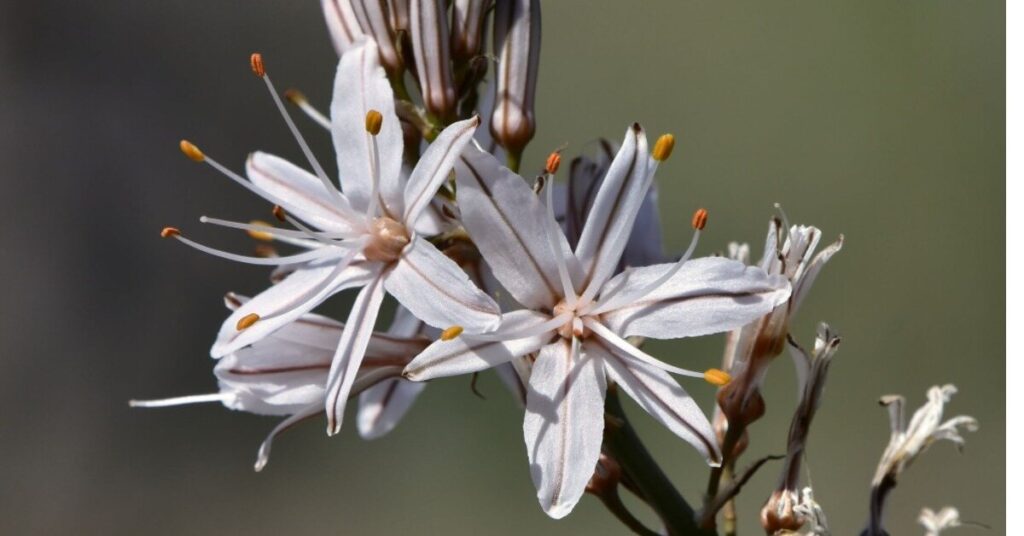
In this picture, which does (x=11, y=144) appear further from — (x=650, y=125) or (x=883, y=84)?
(x=883, y=84)

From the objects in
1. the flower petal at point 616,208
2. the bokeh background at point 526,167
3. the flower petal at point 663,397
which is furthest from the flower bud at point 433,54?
the bokeh background at point 526,167

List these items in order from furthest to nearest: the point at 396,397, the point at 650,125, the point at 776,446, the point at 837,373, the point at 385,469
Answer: the point at 650,125 → the point at 385,469 → the point at 837,373 → the point at 776,446 → the point at 396,397

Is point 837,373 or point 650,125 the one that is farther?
point 650,125

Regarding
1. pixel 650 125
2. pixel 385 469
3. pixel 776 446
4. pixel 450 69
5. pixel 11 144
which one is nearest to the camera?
pixel 450 69

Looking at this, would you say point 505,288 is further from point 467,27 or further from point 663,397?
point 467,27

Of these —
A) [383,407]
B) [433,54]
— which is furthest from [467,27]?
[383,407]

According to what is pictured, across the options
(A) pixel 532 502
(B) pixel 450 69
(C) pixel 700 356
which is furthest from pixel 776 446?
(B) pixel 450 69

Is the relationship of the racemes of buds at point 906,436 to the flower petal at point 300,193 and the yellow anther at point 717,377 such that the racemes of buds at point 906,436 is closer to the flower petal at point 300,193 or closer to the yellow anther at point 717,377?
the yellow anther at point 717,377

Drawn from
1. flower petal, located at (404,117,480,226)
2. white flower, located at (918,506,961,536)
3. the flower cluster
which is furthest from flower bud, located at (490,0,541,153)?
white flower, located at (918,506,961,536)
